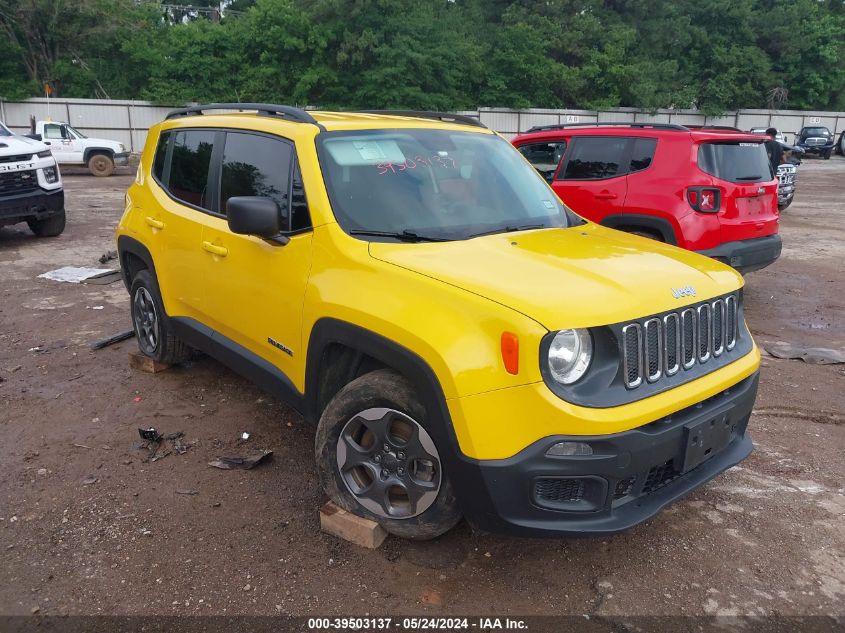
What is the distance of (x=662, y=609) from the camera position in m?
2.83

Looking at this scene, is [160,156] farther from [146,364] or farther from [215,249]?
[146,364]

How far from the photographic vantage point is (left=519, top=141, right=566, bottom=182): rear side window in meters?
8.20

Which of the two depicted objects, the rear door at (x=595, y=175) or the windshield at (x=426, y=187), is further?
the rear door at (x=595, y=175)

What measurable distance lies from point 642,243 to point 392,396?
67.0 inches

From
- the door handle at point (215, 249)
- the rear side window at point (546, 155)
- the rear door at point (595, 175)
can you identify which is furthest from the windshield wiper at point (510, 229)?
the rear side window at point (546, 155)

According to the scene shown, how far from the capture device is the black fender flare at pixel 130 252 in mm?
4938

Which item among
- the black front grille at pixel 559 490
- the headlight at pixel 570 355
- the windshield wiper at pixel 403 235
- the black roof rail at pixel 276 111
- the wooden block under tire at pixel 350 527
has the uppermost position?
the black roof rail at pixel 276 111

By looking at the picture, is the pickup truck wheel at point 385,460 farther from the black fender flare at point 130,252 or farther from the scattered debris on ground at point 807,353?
the scattered debris on ground at point 807,353

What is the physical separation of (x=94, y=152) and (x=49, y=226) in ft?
39.0

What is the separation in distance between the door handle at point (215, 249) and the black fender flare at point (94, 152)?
782 inches

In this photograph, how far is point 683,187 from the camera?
266 inches

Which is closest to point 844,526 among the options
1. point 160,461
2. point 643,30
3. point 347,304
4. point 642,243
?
point 642,243

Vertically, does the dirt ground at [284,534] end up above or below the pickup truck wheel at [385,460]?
below

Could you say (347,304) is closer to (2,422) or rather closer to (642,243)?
(642,243)
